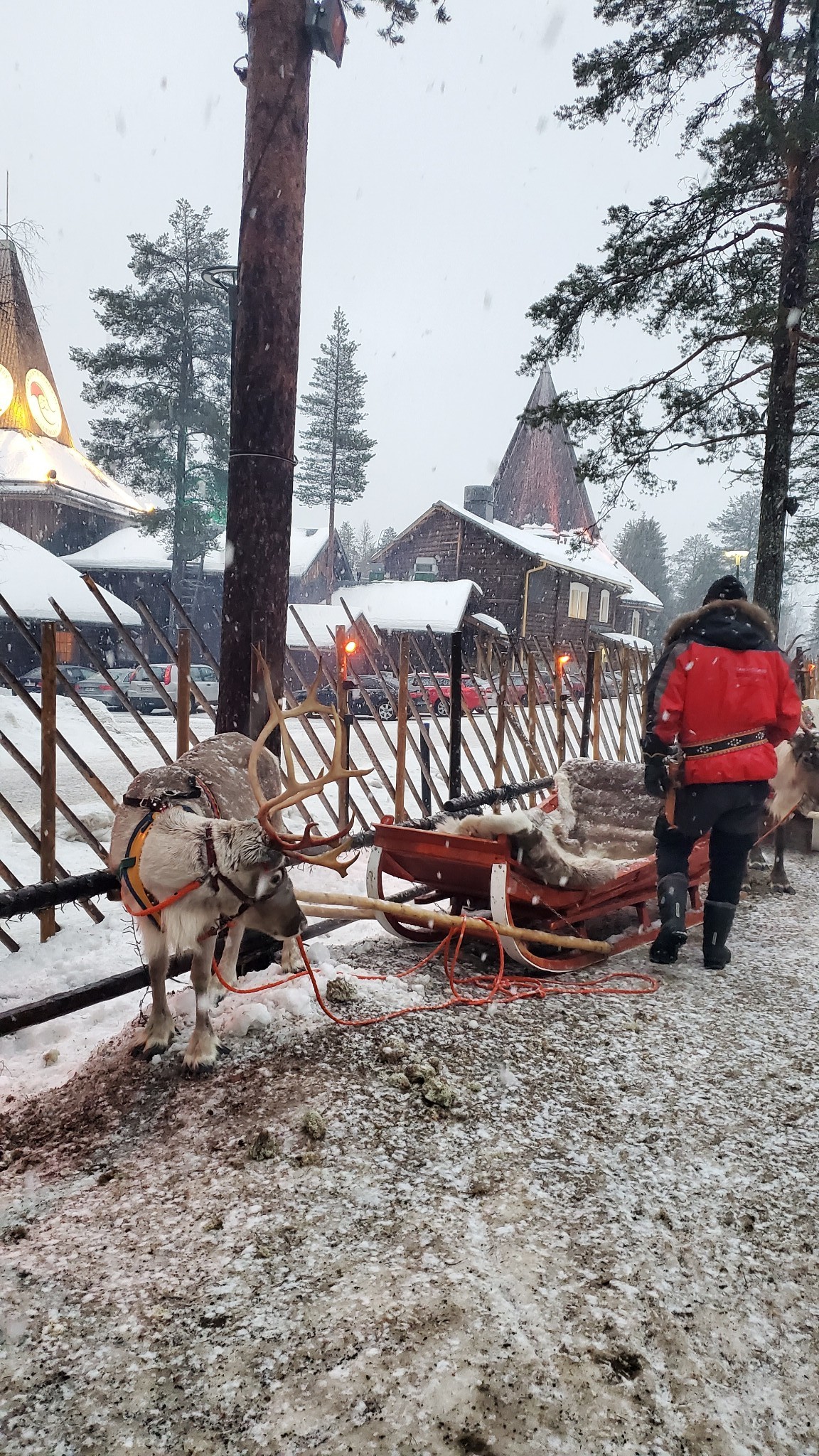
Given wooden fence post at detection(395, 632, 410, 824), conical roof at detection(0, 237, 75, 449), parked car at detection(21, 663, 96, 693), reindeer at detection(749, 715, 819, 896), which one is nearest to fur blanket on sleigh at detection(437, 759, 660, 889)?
wooden fence post at detection(395, 632, 410, 824)

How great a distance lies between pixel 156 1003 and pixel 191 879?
64 centimetres

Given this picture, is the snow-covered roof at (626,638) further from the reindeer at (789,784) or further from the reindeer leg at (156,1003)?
the reindeer leg at (156,1003)

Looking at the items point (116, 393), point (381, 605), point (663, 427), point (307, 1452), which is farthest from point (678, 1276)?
point (116, 393)

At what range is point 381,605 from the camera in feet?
94.1

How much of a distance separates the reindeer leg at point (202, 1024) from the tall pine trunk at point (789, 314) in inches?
265

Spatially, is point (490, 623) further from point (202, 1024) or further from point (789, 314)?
point (202, 1024)

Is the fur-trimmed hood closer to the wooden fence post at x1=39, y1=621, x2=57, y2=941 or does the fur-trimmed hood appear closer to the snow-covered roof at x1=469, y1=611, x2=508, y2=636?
the wooden fence post at x1=39, y1=621, x2=57, y2=941

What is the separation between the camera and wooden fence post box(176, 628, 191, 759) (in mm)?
3998

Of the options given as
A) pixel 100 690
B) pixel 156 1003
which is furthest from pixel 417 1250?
pixel 100 690

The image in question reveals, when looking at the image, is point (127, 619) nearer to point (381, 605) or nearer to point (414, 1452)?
point (381, 605)

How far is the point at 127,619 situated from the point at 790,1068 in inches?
878

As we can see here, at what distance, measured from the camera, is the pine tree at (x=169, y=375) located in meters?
27.1

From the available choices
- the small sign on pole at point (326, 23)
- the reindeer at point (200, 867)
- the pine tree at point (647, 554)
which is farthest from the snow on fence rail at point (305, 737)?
the pine tree at point (647, 554)

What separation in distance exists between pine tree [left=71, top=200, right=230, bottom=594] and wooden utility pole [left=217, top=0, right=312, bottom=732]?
2547cm
